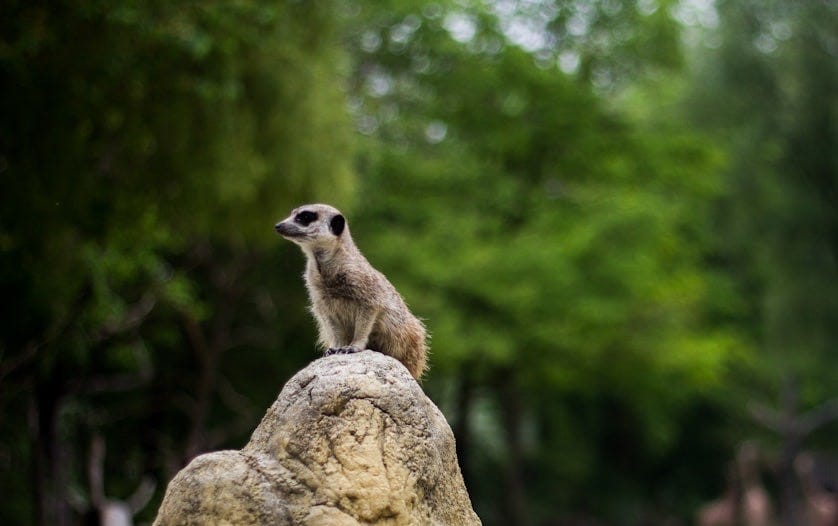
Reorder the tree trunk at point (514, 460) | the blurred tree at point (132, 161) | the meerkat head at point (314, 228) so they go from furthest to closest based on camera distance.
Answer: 1. the tree trunk at point (514, 460)
2. the blurred tree at point (132, 161)
3. the meerkat head at point (314, 228)

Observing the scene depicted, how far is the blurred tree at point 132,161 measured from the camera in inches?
547

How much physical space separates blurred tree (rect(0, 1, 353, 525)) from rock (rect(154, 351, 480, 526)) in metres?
7.97

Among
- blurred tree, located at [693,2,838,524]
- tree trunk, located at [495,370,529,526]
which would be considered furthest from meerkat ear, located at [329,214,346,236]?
blurred tree, located at [693,2,838,524]

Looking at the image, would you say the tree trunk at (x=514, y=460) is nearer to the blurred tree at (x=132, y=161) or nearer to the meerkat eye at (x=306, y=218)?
the blurred tree at (x=132, y=161)

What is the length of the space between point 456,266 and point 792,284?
9760mm

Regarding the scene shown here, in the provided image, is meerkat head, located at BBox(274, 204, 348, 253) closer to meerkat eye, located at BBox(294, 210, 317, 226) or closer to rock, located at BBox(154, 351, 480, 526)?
meerkat eye, located at BBox(294, 210, 317, 226)

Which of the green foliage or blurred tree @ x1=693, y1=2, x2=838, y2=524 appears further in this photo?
blurred tree @ x1=693, y1=2, x2=838, y2=524

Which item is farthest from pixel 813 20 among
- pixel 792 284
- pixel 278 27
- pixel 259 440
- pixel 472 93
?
pixel 259 440

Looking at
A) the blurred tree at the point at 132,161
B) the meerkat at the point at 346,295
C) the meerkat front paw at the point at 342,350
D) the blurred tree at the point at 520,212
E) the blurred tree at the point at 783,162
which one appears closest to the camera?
the meerkat front paw at the point at 342,350

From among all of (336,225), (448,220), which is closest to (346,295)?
(336,225)

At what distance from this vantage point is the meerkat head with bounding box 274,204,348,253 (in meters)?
7.11

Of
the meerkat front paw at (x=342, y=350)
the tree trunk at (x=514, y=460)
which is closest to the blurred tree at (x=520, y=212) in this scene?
the tree trunk at (x=514, y=460)

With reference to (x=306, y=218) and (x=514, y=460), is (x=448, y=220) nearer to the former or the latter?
(x=514, y=460)

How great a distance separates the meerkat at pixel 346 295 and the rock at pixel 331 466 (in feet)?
2.67
